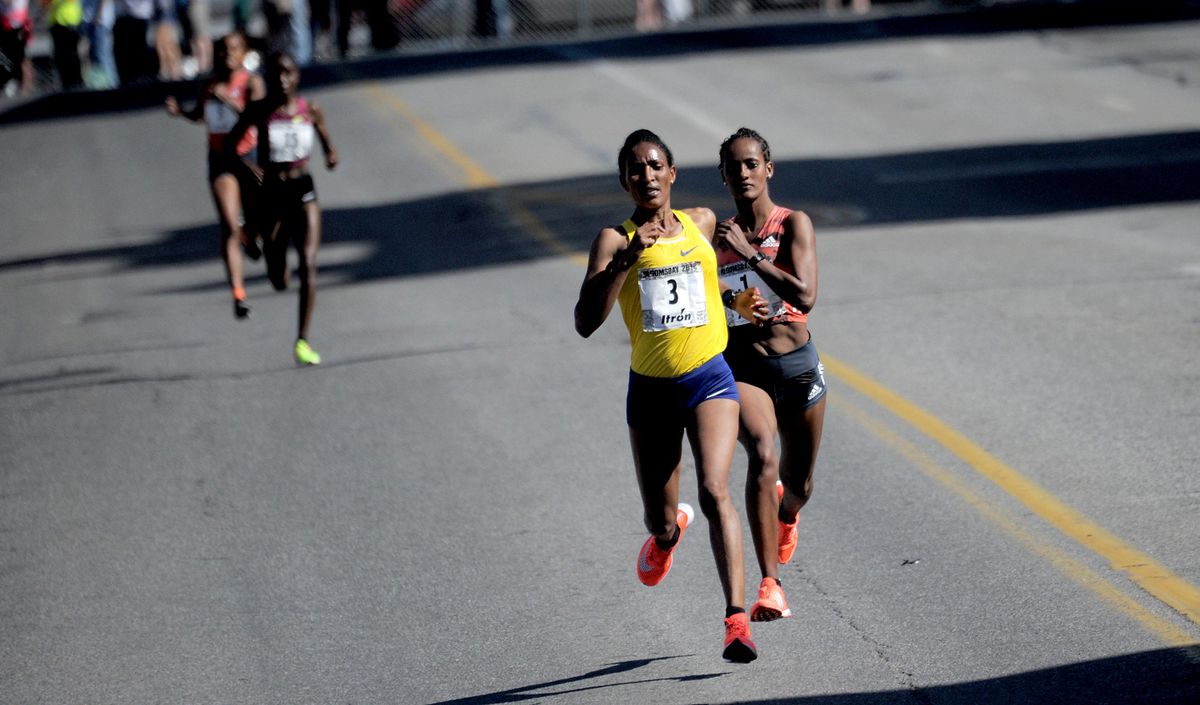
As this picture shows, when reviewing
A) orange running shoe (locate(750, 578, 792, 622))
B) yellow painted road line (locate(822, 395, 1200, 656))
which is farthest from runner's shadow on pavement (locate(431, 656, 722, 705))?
yellow painted road line (locate(822, 395, 1200, 656))

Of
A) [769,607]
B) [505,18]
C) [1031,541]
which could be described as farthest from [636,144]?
[505,18]

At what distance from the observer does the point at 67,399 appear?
41.5 feet

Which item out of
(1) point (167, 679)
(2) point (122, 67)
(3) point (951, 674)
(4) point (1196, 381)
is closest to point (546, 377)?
(4) point (1196, 381)

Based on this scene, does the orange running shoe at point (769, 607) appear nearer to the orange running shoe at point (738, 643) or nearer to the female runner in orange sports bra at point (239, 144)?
the orange running shoe at point (738, 643)

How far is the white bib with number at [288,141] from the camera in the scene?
12539mm

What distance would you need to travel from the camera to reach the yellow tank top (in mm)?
6496

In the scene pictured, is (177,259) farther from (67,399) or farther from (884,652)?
(884,652)

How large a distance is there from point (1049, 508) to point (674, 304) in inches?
110

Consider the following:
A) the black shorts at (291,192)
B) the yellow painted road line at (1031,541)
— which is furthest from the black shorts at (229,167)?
the yellow painted road line at (1031,541)

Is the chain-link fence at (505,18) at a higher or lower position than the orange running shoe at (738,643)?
lower

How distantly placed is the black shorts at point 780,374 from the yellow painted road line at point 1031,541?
4.80 feet

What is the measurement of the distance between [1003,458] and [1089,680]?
319 cm

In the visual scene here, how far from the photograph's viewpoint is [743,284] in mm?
6844

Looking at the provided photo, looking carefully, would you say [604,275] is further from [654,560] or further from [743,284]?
[654,560]
